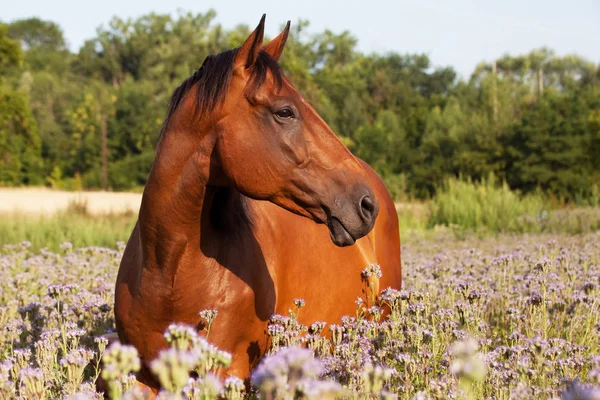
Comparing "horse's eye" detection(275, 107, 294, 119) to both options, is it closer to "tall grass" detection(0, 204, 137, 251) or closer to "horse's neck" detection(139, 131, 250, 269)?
"horse's neck" detection(139, 131, 250, 269)

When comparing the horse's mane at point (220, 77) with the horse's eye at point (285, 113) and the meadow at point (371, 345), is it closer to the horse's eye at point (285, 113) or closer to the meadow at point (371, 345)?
the horse's eye at point (285, 113)

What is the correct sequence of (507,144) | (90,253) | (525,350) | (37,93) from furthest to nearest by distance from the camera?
(37,93) < (507,144) < (90,253) < (525,350)

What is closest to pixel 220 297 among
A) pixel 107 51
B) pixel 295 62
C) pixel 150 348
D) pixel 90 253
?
pixel 150 348

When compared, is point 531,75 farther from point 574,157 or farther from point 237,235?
point 237,235

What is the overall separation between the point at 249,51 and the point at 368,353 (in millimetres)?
1495

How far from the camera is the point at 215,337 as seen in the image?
301cm

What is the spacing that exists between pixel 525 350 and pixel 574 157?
78.8 ft

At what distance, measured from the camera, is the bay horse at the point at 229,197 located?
2783mm

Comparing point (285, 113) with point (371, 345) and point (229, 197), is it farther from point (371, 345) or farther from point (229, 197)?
point (371, 345)

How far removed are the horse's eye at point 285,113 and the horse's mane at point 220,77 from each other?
0.40 ft

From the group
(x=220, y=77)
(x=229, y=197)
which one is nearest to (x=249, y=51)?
(x=220, y=77)

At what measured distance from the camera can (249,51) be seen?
9.33ft

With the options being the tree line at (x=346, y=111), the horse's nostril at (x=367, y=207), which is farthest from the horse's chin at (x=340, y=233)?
the tree line at (x=346, y=111)

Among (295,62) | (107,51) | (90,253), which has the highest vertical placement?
(107,51)
